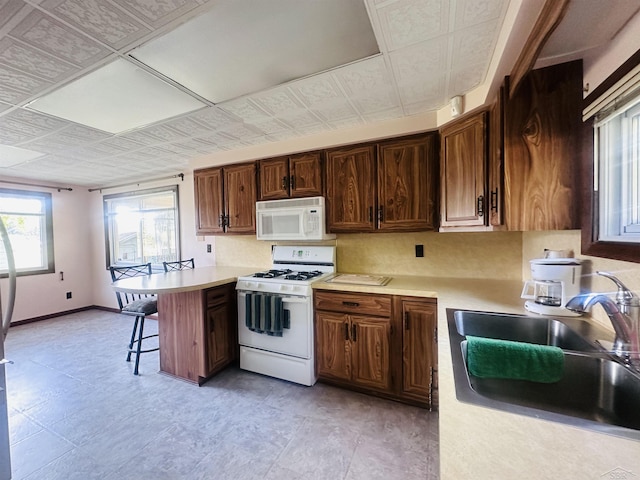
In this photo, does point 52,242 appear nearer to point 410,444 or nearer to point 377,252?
point 377,252

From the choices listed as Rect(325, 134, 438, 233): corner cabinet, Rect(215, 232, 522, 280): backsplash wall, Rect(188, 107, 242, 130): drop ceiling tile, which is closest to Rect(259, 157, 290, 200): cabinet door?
Rect(325, 134, 438, 233): corner cabinet

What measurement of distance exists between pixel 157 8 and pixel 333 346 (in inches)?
91.1

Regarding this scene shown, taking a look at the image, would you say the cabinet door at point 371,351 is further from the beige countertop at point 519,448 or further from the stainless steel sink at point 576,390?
the beige countertop at point 519,448

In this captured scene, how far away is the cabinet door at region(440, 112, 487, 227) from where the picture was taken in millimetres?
1681

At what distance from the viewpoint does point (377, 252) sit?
8.56 ft


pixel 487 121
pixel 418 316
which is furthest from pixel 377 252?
pixel 487 121

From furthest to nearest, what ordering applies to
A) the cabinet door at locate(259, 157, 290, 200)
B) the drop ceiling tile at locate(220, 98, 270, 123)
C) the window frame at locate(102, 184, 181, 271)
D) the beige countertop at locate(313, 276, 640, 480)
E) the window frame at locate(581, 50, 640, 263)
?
the window frame at locate(102, 184, 181, 271) → the cabinet door at locate(259, 157, 290, 200) → the drop ceiling tile at locate(220, 98, 270, 123) → the window frame at locate(581, 50, 640, 263) → the beige countertop at locate(313, 276, 640, 480)

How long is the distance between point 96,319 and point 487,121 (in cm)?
572

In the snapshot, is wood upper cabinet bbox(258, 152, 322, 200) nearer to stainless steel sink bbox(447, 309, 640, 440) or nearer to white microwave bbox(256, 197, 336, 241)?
white microwave bbox(256, 197, 336, 241)

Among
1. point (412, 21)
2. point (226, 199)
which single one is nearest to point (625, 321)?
point (412, 21)

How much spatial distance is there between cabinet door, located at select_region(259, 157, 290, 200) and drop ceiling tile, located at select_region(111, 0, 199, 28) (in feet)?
4.97

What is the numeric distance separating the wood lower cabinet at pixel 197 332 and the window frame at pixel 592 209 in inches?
101

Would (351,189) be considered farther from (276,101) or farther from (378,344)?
(378,344)

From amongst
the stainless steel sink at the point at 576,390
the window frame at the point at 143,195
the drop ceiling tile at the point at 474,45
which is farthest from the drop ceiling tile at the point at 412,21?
the window frame at the point at 143,195
